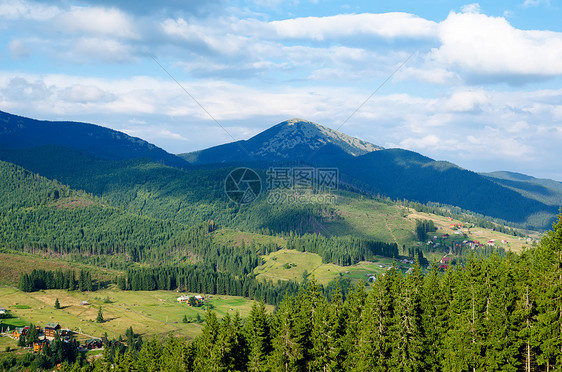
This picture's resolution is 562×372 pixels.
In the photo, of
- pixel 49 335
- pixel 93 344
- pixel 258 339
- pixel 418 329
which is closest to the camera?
pixel 418 329

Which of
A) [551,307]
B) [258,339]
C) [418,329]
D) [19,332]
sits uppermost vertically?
[551,307]

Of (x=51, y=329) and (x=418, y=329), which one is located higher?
(x=418, y=329)

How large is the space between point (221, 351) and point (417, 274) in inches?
1458

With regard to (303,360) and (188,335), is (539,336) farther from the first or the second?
(188,335)

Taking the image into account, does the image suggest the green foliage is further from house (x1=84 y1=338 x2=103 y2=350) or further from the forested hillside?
house (x1=84 y1=338 x2=103 y2=350)

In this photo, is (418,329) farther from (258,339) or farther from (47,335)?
(47,335)

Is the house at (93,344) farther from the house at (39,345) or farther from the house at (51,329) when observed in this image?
the house at (39,345)

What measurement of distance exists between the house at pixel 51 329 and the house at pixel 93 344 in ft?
40.1

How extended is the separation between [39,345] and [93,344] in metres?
17.1

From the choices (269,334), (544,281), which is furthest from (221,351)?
(544,281)

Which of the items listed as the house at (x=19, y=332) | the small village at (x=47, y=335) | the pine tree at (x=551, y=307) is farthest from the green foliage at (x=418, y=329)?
the house at (x=19, y=332)

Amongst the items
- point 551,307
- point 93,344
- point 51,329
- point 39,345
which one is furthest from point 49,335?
point 551,307

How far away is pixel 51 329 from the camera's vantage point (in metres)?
172

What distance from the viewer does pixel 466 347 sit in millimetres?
69312
